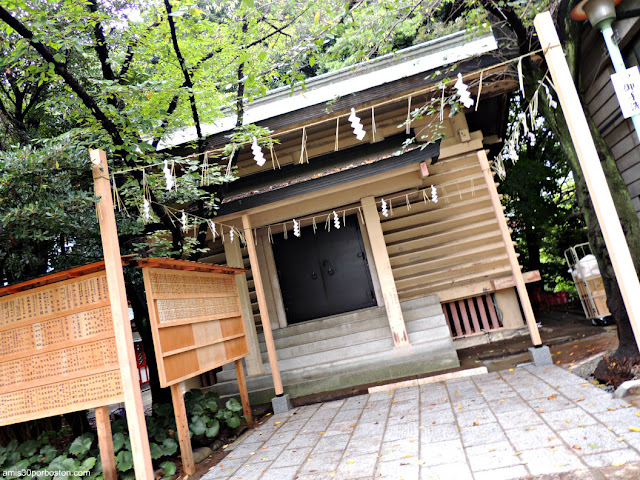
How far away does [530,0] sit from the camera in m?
5.59

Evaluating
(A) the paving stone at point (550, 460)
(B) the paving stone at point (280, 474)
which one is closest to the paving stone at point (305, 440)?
(B) the paving stone at point (280, 474)

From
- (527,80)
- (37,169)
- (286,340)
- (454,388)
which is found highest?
(527,80)

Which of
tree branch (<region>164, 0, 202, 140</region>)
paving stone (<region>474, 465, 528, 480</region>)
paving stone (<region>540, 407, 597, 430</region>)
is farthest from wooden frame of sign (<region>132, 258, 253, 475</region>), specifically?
paving stone (<region>540, 407, 597, 430</region>)

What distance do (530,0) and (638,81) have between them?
2.97 meters

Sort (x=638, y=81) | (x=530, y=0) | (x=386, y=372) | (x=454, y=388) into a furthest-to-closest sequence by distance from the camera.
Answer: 1. (x=386, y=372)
2. (x=454, y=388)
3. (x=530, y=0)
4. (x=638, y=81)

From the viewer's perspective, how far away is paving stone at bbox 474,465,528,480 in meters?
3.06

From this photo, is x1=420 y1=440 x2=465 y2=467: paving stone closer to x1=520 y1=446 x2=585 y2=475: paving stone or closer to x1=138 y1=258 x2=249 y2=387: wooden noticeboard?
x1=520 y1=446 x2=585 y2=475: paving stone


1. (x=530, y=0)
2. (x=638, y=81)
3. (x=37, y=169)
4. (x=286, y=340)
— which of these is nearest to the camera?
(x=638, y=81)

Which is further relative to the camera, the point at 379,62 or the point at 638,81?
the point at 379,62

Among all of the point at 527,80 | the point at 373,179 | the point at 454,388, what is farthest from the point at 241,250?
the point at 527,80

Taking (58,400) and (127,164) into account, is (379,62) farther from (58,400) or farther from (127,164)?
(58,400)

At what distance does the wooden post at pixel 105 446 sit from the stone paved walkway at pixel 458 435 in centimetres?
106

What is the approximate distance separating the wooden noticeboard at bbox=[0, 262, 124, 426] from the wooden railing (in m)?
6.92

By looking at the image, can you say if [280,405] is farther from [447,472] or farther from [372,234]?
[447,472]
